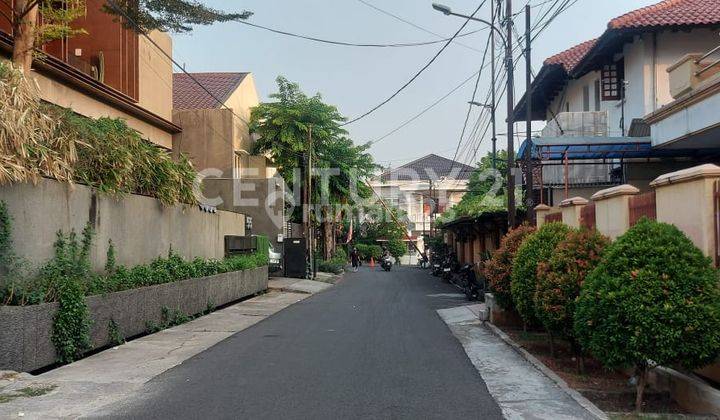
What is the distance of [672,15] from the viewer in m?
18.3

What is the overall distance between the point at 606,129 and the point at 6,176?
18.5 metres

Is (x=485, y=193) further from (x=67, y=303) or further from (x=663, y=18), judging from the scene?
(x=67, y=303)

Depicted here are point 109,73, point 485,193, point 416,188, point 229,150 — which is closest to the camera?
point 109,73

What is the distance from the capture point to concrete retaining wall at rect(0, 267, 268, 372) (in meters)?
7.96

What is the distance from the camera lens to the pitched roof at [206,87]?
3275 centimetres

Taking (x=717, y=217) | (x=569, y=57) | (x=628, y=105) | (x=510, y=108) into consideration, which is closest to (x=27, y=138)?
(x=717, y=217)

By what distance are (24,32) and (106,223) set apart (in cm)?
366

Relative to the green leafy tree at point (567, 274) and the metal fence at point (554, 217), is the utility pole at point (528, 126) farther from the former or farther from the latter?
the green leafy tree at point (567, 274)

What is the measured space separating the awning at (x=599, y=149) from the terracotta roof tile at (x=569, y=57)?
5968 mm

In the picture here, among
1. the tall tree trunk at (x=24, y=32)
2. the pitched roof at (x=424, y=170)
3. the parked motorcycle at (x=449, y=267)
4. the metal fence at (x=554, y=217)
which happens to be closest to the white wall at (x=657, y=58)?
the metal fence at (x=554, y=217)

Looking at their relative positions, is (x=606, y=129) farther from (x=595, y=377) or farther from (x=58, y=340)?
(x=58, y=340)

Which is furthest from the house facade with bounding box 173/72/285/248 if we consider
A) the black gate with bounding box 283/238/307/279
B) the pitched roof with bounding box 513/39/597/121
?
the pitched roof with bounding box 513/39/597/121

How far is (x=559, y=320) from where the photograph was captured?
336 inches

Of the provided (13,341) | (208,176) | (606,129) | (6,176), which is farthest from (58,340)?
(208,176)
